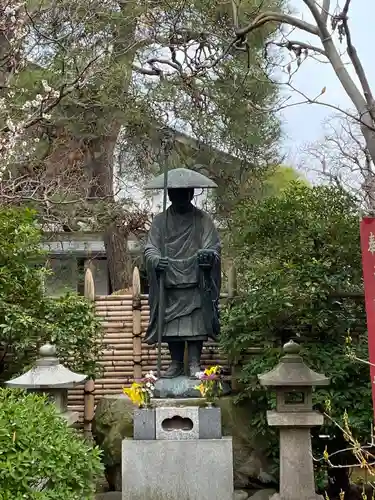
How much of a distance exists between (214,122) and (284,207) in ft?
Result: 15.0

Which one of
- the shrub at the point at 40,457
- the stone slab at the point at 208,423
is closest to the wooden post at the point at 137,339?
the stone slab at the point at 208,423

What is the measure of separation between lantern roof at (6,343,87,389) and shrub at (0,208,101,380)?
934mm

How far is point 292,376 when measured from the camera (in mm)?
5832

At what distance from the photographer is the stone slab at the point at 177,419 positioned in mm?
5738

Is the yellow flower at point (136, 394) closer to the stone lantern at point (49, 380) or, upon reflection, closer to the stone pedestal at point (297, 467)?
the stone lantern at point (49, 380)

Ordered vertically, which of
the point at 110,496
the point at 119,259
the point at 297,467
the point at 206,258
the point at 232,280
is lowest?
the point at 110,496

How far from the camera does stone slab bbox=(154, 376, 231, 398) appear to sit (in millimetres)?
6102

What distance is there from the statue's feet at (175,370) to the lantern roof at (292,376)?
2.98ft

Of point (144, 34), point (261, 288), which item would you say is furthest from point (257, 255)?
point (144, 34)

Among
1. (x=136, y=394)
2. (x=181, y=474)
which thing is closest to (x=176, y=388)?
(x=136, y=394)

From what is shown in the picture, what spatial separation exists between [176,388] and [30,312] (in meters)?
1.89

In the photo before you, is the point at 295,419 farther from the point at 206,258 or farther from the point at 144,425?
the point at 206,258

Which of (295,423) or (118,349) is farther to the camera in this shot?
(118,349)

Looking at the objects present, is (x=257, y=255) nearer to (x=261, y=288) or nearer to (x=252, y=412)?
(x=261, y=288)
